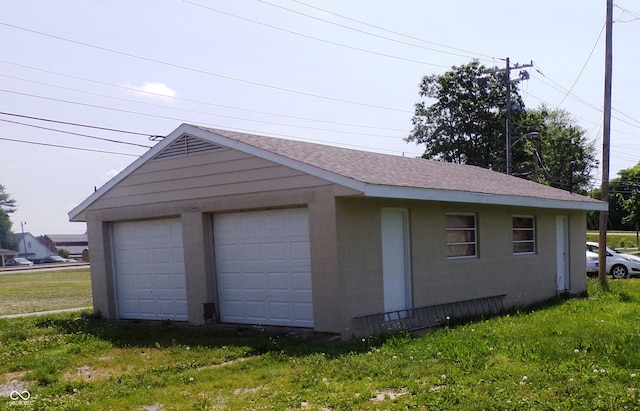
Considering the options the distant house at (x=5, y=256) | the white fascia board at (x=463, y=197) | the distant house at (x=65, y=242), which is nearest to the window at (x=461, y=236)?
the white fascia board at (x=463, y=197)

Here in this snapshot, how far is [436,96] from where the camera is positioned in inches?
1649

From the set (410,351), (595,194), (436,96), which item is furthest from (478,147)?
(410,351)

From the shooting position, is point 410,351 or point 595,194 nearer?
point 410,351

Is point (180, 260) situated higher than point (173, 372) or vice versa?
point (180, 260)

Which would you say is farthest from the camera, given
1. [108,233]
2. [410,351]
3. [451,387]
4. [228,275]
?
[108,233]

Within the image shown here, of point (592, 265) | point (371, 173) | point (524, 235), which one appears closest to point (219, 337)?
point (371, 173)

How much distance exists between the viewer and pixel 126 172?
13336 millimetres

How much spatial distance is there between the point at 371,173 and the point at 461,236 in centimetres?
328

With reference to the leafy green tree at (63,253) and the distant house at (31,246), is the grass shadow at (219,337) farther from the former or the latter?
the distant house at (31,246)

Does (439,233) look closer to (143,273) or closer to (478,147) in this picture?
(143,273)

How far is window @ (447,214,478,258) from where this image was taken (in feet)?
41.3

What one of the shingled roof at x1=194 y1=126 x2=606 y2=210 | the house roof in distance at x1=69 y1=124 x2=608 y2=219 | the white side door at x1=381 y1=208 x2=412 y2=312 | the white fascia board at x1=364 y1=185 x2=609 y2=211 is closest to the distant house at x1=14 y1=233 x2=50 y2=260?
the house roof in distance at x1=69 y1=124 x2=608 y2=219

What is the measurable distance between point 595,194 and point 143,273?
59.6 metres

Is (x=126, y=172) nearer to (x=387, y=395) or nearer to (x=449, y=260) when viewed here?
(x=449, y=260)
